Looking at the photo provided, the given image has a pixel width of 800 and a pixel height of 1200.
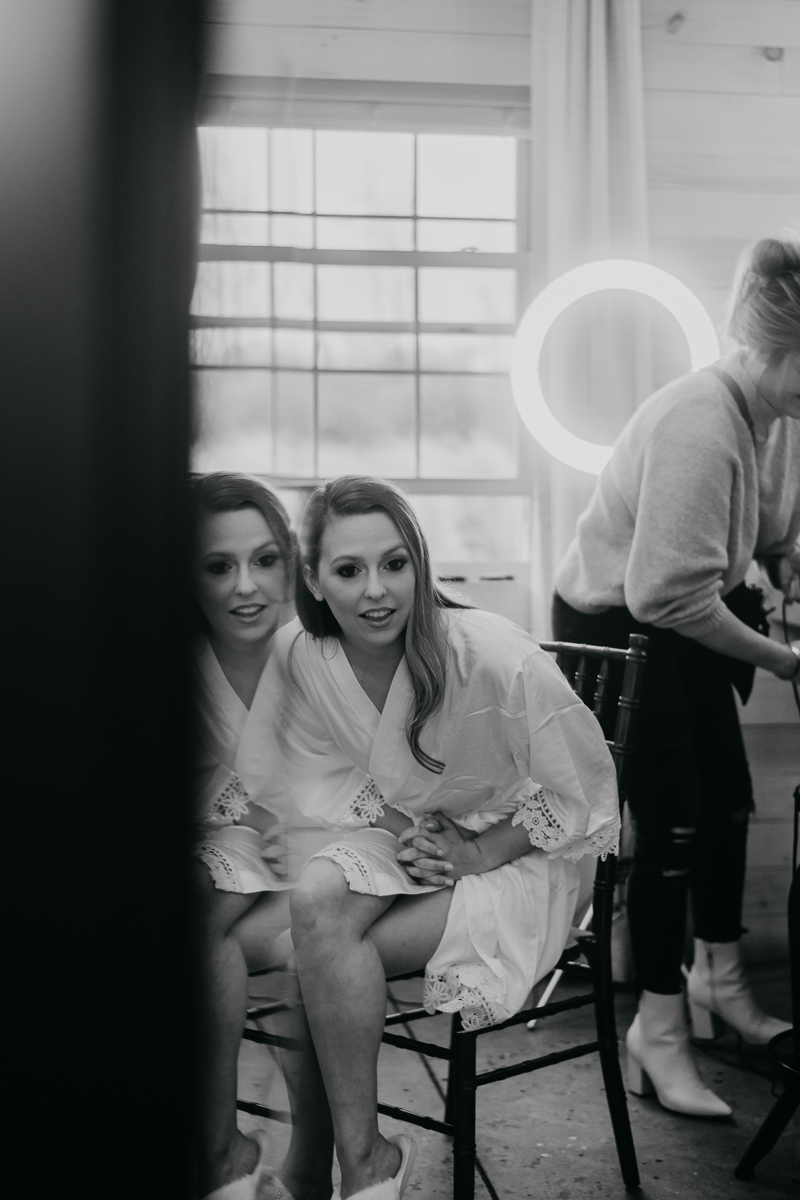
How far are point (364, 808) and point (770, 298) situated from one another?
0.92 meters

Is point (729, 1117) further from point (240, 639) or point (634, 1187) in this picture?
point (240, 639)

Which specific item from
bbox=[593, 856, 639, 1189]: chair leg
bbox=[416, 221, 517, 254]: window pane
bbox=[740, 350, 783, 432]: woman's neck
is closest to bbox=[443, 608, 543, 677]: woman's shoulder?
bbox=[593, 856, 639, 1189]: chair leg

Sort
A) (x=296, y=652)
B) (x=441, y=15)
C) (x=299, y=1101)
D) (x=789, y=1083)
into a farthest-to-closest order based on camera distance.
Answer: (x=441, y=15) < (x=789, y=1083) < (x=296, y=652) < (x=299, y=1101)

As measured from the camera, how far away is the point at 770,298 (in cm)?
139

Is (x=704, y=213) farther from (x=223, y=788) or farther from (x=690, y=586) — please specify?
(x=223, y=788)

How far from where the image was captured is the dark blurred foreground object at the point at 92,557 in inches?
9.8

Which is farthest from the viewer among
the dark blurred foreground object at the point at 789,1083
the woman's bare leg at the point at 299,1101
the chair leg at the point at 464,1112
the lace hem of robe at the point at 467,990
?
the dark blurred foreground object at the point at 789,1083

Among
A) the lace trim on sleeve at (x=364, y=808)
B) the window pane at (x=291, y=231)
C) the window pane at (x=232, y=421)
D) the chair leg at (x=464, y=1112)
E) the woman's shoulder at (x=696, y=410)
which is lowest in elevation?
the chair leg at (x=464, y=1112)

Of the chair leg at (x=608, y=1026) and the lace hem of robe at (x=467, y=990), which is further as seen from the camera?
the chair leg at (x=608, y=1026)

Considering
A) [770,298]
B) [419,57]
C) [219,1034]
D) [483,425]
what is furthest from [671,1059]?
[419,57]

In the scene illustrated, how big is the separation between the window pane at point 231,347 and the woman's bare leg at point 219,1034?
0.47 feet

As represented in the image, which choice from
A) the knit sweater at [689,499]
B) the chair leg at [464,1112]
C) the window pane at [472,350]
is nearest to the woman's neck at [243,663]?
the chair leg at [464,1112]

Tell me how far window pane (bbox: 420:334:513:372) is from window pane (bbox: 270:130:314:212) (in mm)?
2080

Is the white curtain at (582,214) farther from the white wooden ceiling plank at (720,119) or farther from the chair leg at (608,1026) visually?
the chair leg at (608,1026)
